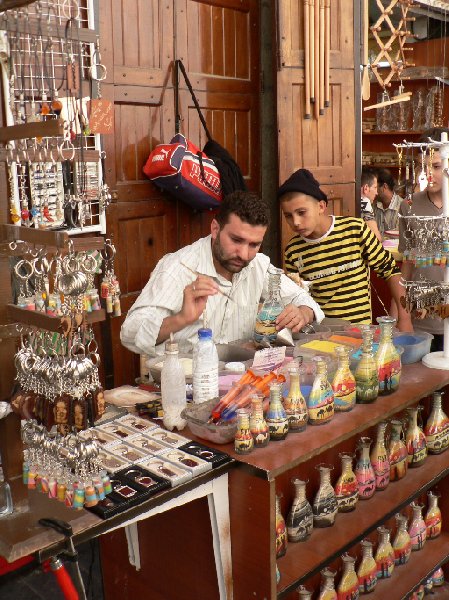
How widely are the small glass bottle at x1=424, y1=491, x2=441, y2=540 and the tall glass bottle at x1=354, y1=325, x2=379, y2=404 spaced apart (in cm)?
72

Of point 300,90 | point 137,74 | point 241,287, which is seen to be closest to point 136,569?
point 241,287

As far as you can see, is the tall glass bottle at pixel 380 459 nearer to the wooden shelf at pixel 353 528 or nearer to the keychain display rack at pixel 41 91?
the wooden shelf at pixel 353 528

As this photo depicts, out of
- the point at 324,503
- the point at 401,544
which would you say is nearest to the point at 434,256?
the point at 324,503

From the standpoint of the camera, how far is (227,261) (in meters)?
2.59

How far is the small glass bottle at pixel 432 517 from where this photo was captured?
102 inches

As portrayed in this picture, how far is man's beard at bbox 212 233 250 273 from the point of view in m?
2.57

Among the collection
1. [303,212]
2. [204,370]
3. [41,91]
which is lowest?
[204,370]

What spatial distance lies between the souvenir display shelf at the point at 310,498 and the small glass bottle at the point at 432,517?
3 centimetres

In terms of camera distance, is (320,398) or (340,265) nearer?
(320,398)

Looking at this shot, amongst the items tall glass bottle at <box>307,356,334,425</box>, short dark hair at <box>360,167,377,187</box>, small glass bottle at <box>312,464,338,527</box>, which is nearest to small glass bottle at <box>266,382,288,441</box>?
tall glass bottle at <box>307,356,334,425</box>

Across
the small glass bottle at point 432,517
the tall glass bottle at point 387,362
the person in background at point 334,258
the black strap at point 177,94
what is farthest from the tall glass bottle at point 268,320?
the black strap at point 177,94

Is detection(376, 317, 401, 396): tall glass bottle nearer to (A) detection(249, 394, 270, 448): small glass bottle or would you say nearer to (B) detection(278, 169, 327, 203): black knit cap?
(A) detection(249, 394, 270, 448): small glass bottle

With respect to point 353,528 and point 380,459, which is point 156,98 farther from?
Result: point 353,528

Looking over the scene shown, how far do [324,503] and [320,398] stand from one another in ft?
1.24
